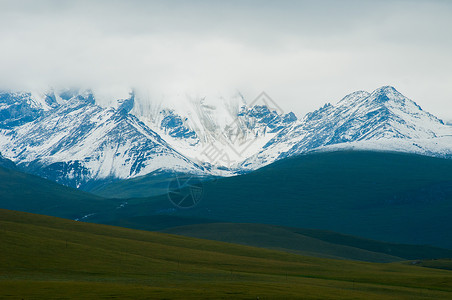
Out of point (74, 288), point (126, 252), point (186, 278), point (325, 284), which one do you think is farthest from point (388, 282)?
point (74, 288)

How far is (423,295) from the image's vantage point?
A: 119875mm

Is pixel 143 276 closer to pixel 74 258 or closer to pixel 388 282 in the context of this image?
pixel 74 258

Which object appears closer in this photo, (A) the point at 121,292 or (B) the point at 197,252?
(A) the point at 121,292

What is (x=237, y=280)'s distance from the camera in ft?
412

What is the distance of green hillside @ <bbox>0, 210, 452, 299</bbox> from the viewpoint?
105m

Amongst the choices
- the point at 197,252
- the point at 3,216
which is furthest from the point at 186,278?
the point at 3,216

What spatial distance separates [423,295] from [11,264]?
69706 millimetres

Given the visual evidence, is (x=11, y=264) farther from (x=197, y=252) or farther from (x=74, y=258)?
(x=197, y=252)

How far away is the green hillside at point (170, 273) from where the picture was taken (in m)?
105

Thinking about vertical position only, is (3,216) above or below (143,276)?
above

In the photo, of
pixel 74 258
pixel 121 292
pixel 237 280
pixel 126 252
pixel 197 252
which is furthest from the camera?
pixel 197 252

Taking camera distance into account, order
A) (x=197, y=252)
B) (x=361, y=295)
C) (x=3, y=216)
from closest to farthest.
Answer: (x=361, y=295) < (x=197, y=252) < (x=3, y=216)

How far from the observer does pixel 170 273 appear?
135m

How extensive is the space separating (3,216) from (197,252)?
57471 millimetres
